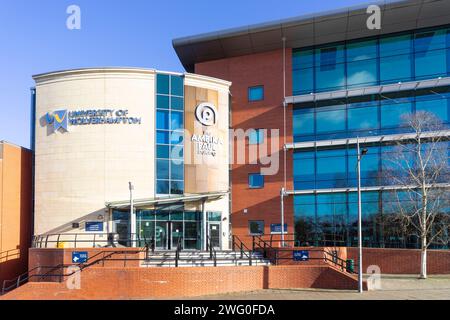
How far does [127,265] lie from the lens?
816 inches

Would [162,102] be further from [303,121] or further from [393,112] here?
[393,112]

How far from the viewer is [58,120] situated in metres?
29.3

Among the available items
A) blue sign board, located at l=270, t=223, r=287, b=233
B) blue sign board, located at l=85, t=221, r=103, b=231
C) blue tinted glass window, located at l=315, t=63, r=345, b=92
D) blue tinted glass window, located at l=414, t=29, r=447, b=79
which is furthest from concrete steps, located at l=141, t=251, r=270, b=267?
blue tinted glass window, located at l=414, t=29, r=447, b=79

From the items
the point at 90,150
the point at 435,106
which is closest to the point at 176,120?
the point at 90,150

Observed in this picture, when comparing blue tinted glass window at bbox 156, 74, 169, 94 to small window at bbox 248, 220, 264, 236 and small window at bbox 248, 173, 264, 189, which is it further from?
small window at bbox 248, 220, 264, 236

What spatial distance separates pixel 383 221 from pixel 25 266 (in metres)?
22.0

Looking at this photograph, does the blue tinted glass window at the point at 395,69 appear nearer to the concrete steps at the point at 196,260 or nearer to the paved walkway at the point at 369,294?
the paved walkway at the point at 369,294

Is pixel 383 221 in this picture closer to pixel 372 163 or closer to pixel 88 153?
pixel 372 163

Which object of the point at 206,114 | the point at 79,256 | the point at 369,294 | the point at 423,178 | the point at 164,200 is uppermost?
the point at 206,114

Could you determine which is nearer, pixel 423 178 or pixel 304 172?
pixel 423 178

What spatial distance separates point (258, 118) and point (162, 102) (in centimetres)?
736

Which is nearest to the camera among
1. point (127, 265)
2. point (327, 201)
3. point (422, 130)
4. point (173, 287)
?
point (173, 287)

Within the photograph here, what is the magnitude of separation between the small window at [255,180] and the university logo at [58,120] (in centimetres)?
1251

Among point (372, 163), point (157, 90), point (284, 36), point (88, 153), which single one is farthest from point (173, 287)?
point (284, 36)
